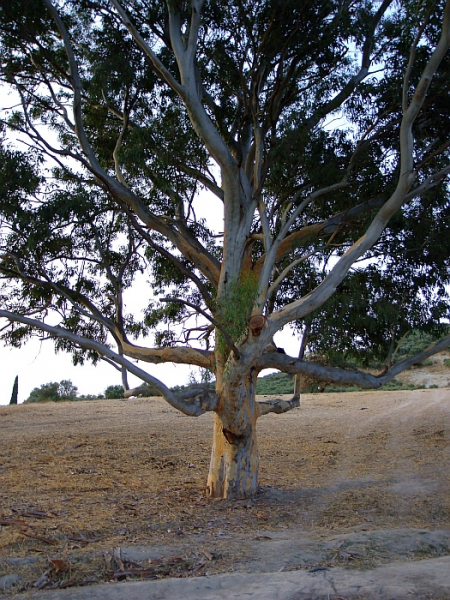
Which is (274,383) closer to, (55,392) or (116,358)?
(55,392)

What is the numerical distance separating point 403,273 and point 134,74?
17.7ft

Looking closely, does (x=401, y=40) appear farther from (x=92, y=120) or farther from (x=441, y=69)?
(x=92, y=120)

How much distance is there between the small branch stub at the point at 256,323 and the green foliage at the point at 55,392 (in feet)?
71.7

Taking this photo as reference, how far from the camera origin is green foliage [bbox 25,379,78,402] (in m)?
27.9

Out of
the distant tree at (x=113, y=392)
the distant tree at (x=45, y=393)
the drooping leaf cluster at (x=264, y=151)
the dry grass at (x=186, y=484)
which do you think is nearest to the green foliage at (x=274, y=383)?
the distant tree at (x=113, y=392)

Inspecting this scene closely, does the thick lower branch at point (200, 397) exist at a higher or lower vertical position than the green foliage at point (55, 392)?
lower

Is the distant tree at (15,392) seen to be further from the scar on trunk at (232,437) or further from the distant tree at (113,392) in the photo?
the scar on trunk at (232,437)

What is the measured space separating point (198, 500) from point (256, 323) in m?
3.01

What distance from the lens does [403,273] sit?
10336 millimetres

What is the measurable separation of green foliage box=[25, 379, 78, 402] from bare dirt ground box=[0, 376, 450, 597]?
1069cm

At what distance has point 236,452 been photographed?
8.55 m

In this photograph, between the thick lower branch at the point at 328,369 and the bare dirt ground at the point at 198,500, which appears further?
the thick lower branch at the point at 328,369

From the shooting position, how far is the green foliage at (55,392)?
1098 inches

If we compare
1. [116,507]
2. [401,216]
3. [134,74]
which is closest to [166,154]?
[134,74]
